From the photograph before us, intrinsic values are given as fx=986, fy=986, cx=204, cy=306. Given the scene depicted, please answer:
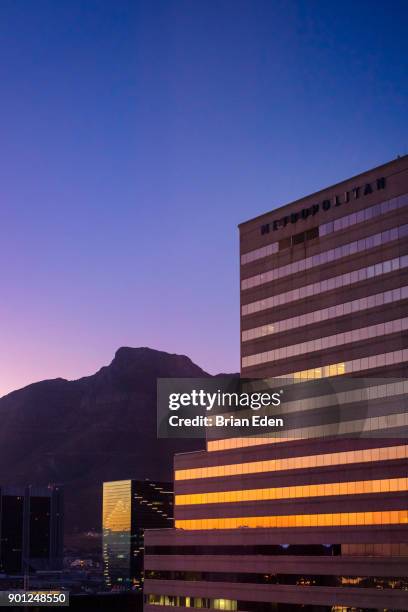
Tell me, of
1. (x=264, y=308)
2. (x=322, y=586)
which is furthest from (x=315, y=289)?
(x=322, y=586)

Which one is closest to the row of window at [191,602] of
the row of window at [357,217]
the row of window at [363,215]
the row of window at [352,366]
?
the row of window at [352,366]

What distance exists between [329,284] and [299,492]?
30442 mm

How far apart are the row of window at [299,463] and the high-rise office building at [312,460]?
176mm

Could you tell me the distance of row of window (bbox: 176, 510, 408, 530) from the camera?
128375mm

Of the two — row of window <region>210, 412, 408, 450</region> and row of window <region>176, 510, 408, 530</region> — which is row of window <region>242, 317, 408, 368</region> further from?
row of window <region>176, 510, 408, 530</region>

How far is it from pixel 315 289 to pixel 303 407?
693 inches

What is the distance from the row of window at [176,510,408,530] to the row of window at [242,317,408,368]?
2375cm

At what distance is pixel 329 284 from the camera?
14438cm

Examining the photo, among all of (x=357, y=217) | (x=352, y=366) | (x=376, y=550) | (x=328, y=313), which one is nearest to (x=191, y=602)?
(x=376, y=550)

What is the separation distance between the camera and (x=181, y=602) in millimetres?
154250

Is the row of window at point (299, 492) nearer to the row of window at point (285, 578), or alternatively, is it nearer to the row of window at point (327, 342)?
the row of window at point (285, 578)

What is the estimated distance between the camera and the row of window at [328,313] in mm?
134500

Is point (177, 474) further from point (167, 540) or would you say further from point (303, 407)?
point (303, 407)

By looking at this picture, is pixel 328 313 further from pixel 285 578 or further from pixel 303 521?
pixel 285 578
